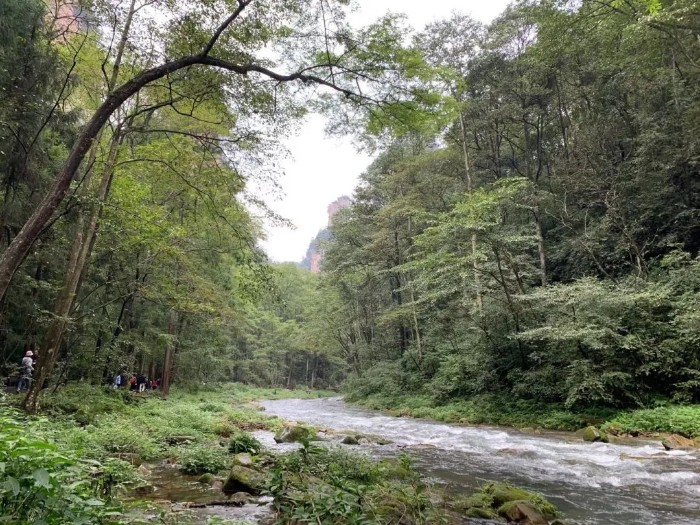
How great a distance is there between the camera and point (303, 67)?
7.45m

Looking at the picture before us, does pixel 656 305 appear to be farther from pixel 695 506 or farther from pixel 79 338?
pixel 79 338

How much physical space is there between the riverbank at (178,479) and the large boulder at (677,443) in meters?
6.49

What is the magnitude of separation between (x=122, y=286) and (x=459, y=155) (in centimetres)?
1984

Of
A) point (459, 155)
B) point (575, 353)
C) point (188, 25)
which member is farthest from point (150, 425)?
point (459, 155)

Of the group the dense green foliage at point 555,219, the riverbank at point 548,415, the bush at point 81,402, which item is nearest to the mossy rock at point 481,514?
the dense green foliage at point 555,219

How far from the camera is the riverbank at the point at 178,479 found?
2732mm

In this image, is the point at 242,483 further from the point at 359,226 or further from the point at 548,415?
the point at 359,226

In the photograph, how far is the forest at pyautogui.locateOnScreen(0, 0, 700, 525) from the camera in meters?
6.86

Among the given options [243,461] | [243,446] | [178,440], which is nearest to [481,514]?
[243,461]

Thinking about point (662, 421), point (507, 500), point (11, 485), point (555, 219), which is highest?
point (555, 219)

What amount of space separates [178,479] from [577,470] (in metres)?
7.80

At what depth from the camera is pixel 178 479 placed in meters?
7.13

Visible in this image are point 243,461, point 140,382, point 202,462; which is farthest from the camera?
point 140,382

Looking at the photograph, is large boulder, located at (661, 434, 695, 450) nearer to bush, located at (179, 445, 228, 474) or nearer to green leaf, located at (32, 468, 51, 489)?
bush, located at (179, 445, 228, 474)
